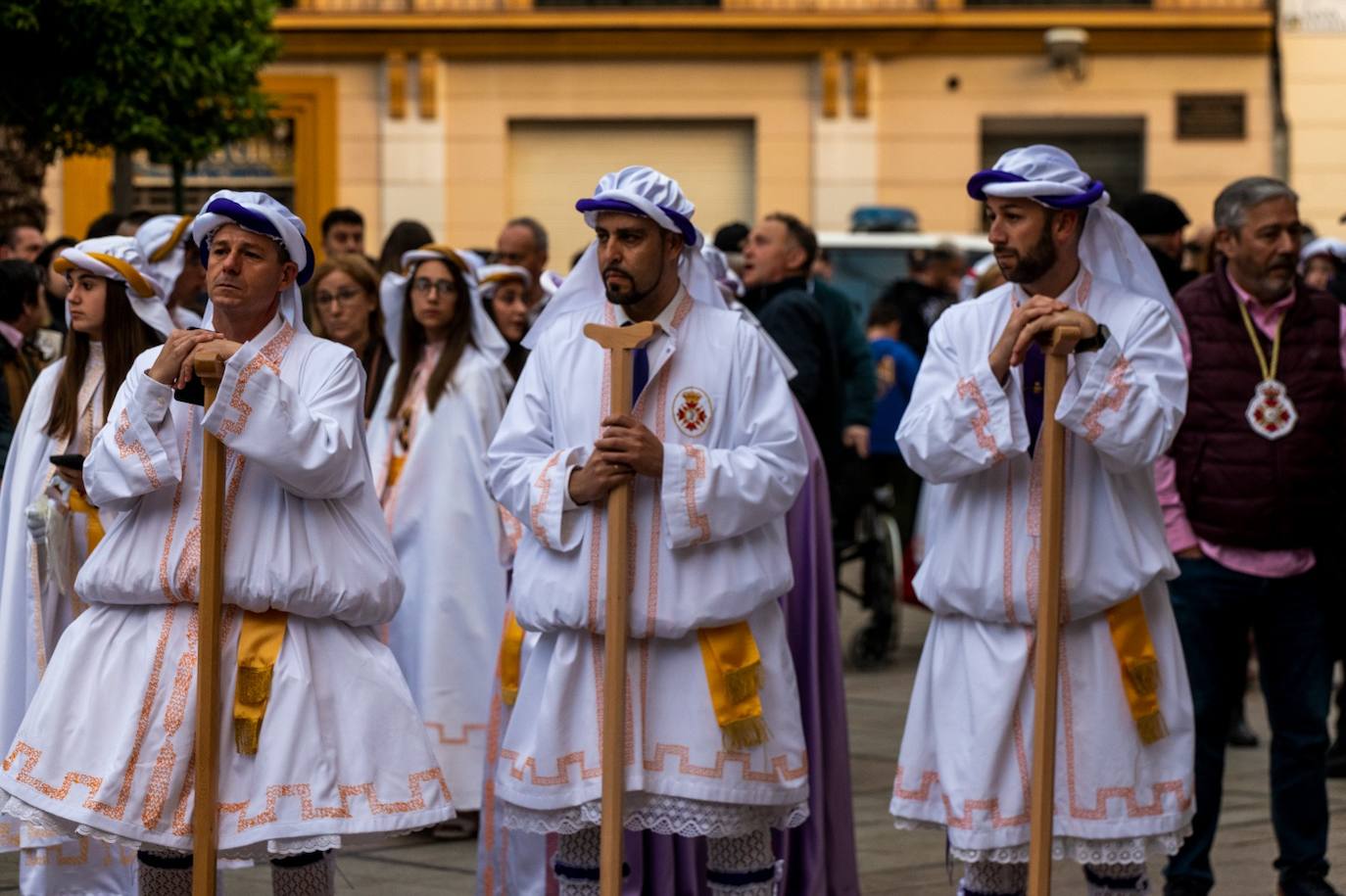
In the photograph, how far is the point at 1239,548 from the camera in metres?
6.84

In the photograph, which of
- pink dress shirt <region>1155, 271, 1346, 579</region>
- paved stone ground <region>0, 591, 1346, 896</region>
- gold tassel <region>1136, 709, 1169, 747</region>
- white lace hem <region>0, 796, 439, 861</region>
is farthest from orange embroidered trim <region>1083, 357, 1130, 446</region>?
paved stone ground <region>0, 591, 1346, 896</region>

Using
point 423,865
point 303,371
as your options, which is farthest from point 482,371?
point 303,371

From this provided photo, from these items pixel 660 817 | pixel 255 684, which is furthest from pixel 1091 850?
pixel 255 684

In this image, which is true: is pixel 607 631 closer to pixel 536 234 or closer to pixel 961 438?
pixel 961 438

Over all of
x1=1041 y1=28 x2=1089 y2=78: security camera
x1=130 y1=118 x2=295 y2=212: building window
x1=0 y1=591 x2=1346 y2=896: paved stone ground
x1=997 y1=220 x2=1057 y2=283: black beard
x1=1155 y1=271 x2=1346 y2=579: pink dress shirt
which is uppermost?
x1=1041 y1=28 x2=1089 y2=78: security camera

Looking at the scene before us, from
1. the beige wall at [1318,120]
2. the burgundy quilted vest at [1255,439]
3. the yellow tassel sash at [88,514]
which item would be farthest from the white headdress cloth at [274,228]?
the beige wall at [1318,120]

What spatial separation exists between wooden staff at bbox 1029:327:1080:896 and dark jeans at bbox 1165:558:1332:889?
1625 mm

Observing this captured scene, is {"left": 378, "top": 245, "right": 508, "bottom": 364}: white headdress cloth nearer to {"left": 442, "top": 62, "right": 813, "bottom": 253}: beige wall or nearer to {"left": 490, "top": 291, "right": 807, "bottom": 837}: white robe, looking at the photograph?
{"left": 490, "top": 291, "right": 807, "bottom": 837}: white robe

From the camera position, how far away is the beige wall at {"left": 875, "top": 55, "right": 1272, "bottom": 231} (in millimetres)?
22281

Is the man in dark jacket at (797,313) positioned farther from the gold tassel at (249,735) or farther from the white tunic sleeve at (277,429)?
the gold tassel at (249,735)

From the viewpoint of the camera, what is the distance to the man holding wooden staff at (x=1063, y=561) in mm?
5508

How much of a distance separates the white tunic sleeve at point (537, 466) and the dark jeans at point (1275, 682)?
2110mm

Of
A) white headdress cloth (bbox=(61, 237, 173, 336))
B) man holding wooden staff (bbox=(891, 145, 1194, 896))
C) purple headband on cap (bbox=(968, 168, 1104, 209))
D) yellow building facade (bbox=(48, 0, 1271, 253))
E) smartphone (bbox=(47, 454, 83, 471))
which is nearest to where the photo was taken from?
man holding wooden staff (bbox=(891, 145, 1194, 896))

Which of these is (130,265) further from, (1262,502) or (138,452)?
(1262,502)
